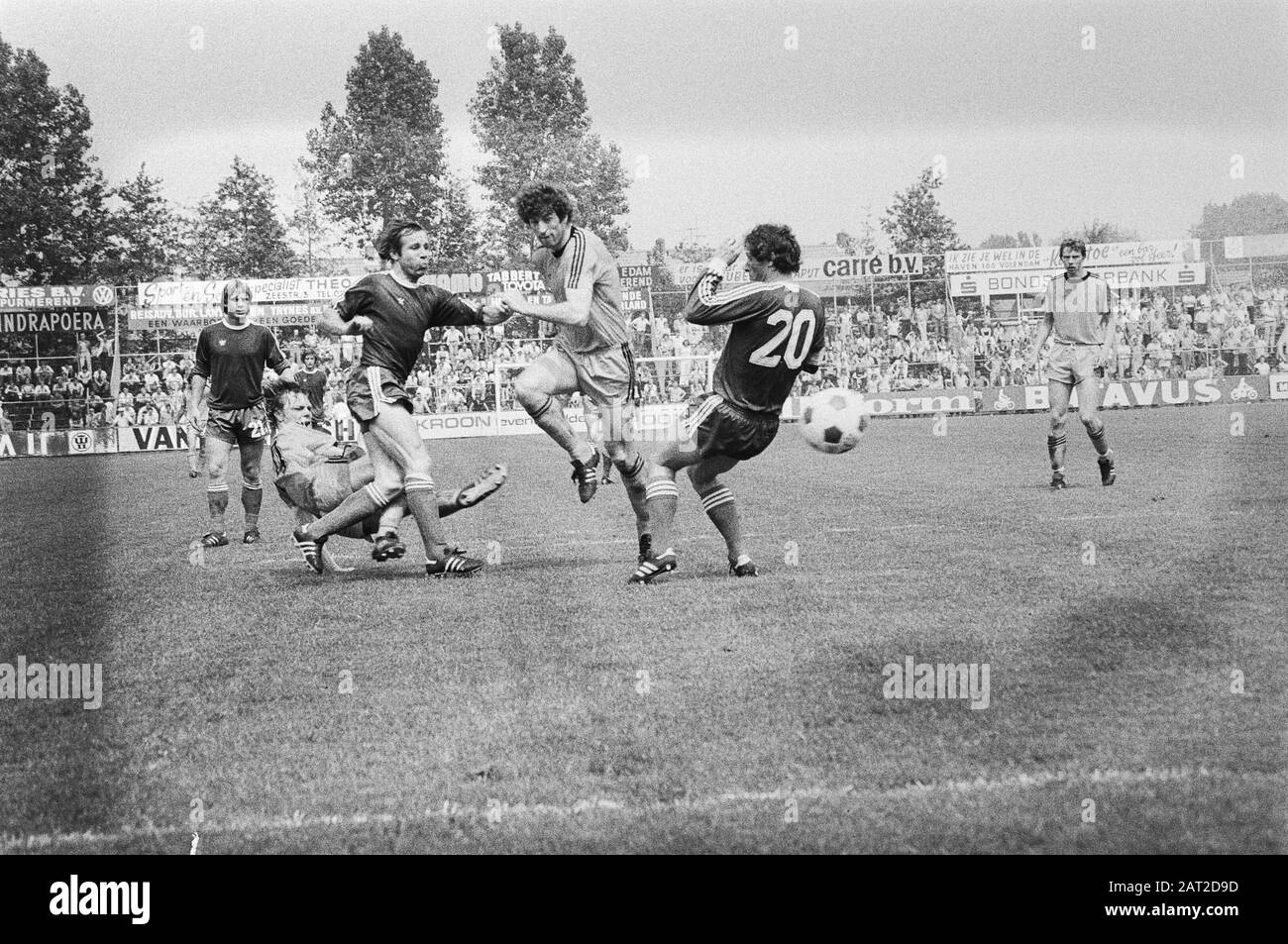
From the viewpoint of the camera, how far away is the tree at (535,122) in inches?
413

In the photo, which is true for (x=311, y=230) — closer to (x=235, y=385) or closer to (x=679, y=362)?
(x=235, y=385)

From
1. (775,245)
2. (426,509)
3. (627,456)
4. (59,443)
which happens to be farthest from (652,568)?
(59,443)

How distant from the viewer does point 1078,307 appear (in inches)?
519

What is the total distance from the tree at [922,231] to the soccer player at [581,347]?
32.6m

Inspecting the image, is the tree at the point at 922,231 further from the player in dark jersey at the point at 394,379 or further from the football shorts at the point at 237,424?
the player in dark jersey at the point at 394,379

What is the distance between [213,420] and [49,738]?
7.14m

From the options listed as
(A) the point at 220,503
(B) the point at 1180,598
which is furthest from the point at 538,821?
(A) the point at 220,503

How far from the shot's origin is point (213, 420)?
11539mm

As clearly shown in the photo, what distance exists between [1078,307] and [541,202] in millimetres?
7464

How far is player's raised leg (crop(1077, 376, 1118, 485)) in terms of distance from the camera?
12.6 m

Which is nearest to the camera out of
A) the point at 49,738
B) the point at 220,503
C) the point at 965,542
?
the point at 49,738

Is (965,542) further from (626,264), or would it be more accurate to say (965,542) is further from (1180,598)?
(626,264)

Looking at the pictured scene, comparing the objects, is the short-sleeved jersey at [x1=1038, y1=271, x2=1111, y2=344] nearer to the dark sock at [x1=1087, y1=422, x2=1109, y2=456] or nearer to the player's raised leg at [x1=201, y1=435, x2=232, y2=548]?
the dark sock at [x1=1087, y1=422, x2=1109, y2=456]

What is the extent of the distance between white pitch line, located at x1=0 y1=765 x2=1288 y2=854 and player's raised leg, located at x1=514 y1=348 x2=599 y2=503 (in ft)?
15.3
